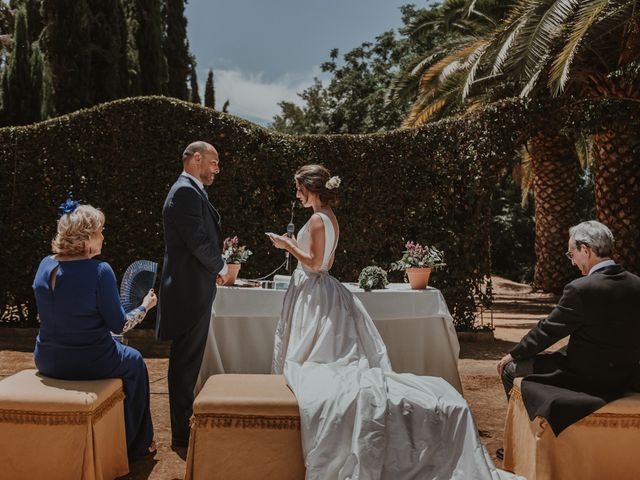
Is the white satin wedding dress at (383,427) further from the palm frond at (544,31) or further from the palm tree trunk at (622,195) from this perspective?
the palm tree trunk at (622,195)

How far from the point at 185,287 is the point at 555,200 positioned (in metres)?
13.9

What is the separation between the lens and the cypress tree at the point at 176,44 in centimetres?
2862

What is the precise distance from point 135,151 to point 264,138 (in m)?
2.01

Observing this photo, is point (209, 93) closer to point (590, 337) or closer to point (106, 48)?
point (106, 48)

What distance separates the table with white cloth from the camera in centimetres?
546

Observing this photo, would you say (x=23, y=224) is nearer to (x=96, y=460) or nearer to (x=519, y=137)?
(x=96, y=460)

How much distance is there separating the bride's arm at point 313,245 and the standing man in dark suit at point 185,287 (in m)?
0.55

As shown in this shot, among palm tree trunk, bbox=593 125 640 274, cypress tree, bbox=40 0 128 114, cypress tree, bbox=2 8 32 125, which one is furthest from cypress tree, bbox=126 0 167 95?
palm tree trunk, bbox=593 125 640 274

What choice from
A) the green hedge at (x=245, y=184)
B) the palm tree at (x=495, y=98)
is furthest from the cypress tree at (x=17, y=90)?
the palm tree at (x=495, y=98)

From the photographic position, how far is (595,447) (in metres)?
3.53

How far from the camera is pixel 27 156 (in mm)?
9336

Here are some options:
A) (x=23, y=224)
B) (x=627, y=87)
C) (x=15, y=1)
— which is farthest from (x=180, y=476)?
(x=15, y=1)

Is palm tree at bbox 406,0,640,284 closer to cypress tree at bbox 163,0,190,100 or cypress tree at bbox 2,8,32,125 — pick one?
cypress tree at bbox 2,8,32,125

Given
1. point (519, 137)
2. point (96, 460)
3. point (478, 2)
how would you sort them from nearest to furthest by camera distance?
point (96, 460) < point (519, 137) < point (478, 2)
